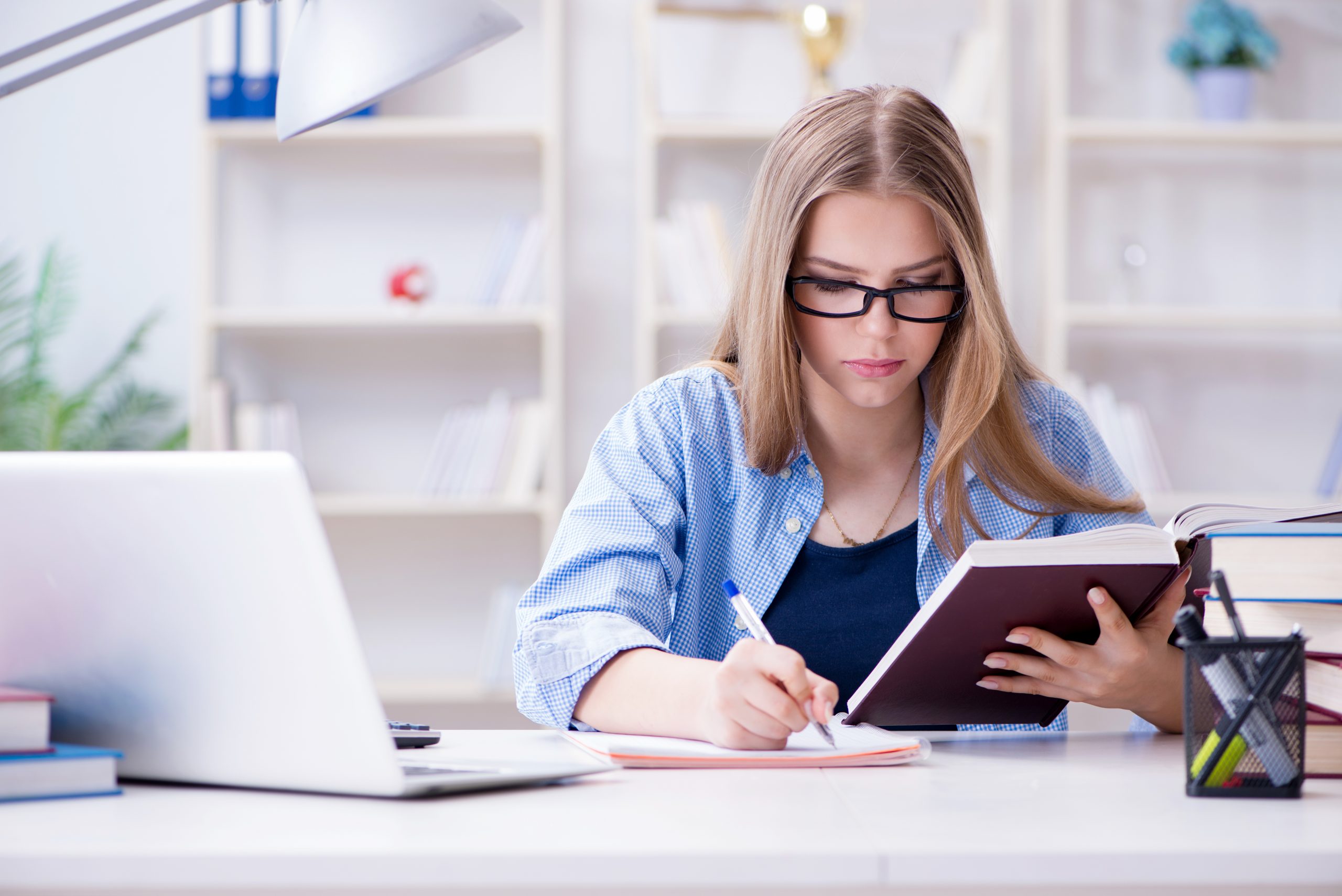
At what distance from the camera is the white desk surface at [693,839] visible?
2.08 ft

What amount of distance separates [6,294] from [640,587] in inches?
93.1

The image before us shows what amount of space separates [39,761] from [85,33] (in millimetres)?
583

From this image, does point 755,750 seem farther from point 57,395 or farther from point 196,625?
point 57,395

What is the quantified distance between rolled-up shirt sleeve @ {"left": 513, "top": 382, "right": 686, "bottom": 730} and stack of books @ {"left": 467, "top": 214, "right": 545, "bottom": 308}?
4.94 ft

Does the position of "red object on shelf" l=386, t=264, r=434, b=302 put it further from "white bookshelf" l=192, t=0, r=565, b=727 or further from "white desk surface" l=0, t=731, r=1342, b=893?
"white desk surface" l=0, t=731, r=1342, b=893

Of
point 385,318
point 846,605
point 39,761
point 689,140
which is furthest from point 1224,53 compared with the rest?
point 39,761

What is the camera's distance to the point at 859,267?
1320 mm

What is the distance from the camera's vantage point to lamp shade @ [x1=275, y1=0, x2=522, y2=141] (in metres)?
1.02

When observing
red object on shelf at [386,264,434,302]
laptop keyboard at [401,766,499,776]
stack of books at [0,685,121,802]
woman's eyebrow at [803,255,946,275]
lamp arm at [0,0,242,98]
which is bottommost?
laptop keyboard at [401,766,499,776]

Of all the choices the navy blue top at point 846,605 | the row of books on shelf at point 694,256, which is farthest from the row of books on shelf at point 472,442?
the navy blue top at point 846,605

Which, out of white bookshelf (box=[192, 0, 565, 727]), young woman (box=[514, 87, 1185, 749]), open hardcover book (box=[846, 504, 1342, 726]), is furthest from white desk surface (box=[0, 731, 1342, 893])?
white bookshelf (box=[192, 0, 565, 727])

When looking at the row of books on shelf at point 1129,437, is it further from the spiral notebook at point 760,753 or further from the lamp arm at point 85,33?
the lamp arm at point 85,33

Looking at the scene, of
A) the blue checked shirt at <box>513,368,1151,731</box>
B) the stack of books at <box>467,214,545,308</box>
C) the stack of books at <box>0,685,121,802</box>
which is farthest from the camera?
the stack of books at <box>467,214,545,308</box>

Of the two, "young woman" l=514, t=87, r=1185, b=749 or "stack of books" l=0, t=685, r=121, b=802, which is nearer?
"stack of books" l=0, t=685, r=121, b=802
